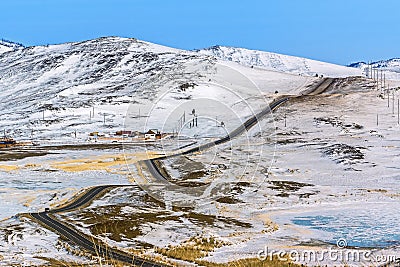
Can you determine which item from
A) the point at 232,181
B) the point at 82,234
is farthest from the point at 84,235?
the point at 232,181

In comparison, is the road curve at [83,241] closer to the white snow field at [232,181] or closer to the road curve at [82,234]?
the road curve at [82,234]

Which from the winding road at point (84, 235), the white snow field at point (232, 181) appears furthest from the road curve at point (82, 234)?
the white snow field at point (232, 181)

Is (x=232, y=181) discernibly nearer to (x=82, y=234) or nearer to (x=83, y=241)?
(x=82, y=234)

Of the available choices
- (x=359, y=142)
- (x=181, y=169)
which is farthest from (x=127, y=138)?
(x=359, y=142)

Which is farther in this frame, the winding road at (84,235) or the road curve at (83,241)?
the winding road at (84,235)

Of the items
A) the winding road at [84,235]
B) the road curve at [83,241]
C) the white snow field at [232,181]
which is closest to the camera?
the road curve at [83,241]

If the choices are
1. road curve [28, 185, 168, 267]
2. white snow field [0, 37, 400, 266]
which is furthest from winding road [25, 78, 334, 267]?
white snow field [0, 37, 400, 266]

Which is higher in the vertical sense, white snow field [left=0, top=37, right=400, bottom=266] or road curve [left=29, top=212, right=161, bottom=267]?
white snow field [left=0, top=37, right=400, bottom=266]

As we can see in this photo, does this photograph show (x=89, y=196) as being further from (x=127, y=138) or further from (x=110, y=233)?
(x=127, y=138)

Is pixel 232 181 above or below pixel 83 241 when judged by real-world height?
above

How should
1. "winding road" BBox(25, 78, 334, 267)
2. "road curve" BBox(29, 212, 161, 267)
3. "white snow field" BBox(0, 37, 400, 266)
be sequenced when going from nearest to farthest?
"road curve" BBox(29, 212, 161, 267) < "winding road" BBox(25, 78, 334, 267) < "white snow field" BBox(0, 37, 400, 266)

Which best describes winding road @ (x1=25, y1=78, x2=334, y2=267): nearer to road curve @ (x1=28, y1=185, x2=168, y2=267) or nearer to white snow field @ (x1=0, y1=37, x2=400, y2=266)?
road curve @ (x1=28, y1=185, x2=168, y2=267)
